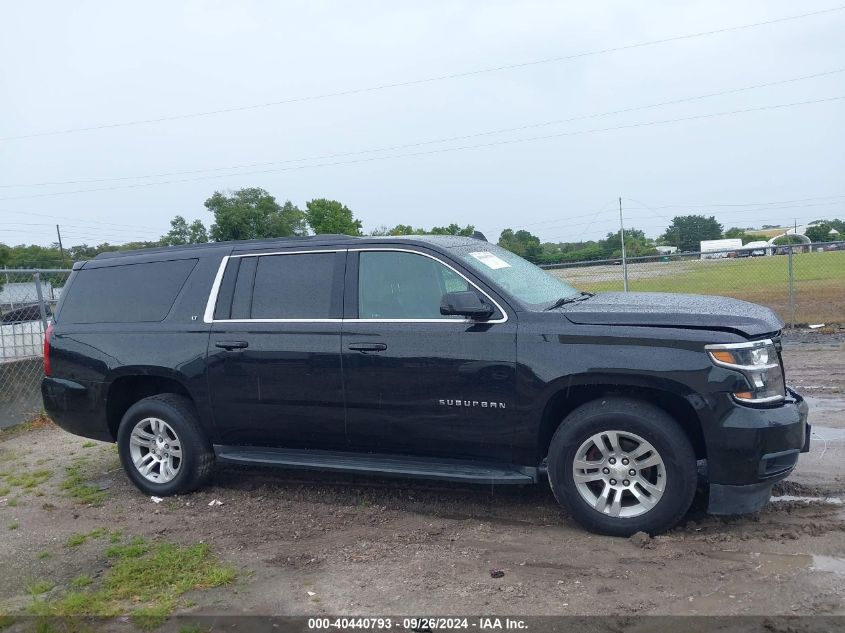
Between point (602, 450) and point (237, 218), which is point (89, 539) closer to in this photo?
point (602, 450)

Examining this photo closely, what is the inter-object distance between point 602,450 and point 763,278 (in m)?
17.7

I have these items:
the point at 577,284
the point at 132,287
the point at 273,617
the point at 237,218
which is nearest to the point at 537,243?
the point at 577,284

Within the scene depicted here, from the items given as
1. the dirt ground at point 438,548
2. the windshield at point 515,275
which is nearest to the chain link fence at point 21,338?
the dirt ground at point 438,548

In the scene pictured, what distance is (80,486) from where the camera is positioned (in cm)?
676

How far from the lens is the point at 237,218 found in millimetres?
27250

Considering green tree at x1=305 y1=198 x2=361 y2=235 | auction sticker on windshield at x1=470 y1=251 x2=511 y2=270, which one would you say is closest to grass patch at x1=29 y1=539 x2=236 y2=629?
auction sticker on windshield at x1=470 y1=251 x2=511 y2=270

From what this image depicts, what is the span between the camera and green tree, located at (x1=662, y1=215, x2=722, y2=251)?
22.3 m

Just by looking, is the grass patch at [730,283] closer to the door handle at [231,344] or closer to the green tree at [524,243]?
the green tree at [524,243]

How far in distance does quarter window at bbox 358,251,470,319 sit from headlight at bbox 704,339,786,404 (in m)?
1.68

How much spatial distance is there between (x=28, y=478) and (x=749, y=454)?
6107 millimetres

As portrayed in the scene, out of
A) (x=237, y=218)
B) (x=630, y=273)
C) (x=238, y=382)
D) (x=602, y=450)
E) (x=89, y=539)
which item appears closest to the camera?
(x=602, y=450)

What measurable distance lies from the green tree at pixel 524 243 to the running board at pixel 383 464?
40.6ft

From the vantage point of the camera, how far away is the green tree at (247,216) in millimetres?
26609

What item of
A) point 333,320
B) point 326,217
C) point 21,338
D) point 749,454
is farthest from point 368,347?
point 326,217
